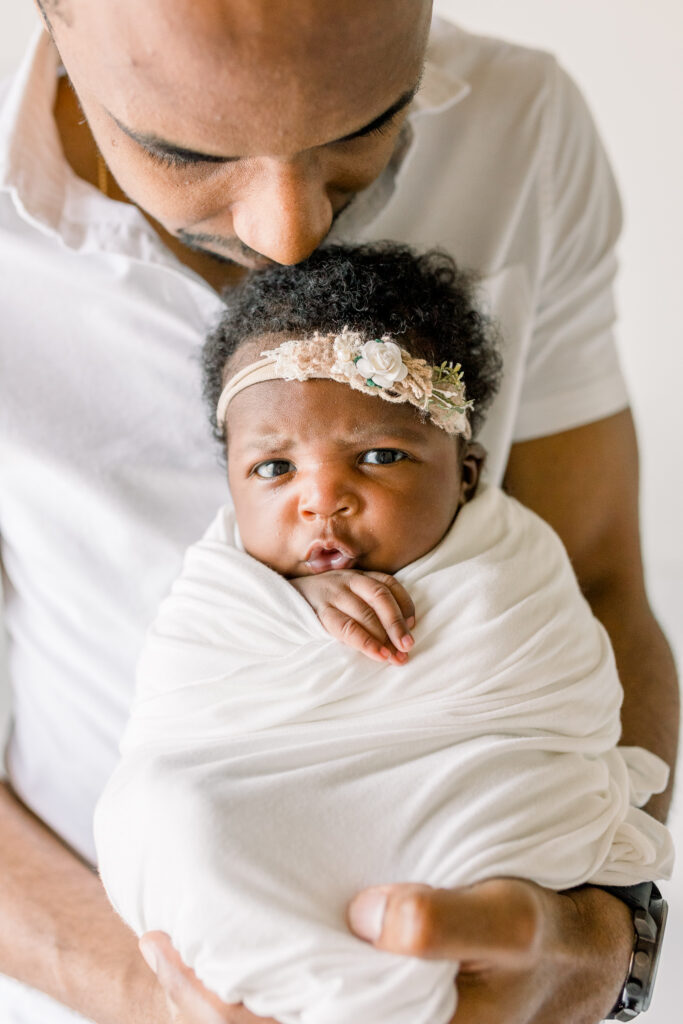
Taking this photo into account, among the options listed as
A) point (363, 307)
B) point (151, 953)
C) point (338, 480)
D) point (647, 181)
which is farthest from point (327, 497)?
point (647, 181)

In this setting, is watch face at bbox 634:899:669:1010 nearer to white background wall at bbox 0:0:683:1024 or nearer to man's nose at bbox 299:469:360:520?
man's nose at bbox 299:469:360:520

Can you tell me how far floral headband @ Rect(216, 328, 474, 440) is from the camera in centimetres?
113

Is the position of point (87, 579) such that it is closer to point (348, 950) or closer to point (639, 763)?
point (348, 950)

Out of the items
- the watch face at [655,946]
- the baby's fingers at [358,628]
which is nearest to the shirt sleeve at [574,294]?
the baby's fingers at [358,628]

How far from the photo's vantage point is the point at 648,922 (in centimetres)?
115

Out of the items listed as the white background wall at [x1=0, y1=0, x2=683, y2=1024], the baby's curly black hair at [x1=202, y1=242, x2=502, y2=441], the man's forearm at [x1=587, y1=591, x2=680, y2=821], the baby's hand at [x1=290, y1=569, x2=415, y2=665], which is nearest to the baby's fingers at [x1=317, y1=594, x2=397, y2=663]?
the baby's hand at [x1=290, y1=569, x2=415, y2=665]

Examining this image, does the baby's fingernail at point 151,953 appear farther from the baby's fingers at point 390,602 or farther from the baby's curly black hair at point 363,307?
the baby's curly black hair at point 363,307

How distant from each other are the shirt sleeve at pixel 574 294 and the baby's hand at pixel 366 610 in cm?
58

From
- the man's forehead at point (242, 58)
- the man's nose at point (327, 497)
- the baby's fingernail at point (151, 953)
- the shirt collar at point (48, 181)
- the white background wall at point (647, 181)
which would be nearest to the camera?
the man's forehead at point (242, 58)

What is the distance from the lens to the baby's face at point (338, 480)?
3.72ft

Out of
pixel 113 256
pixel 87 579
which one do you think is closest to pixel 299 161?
pixel 113 256

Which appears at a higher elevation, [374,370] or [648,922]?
[374,370]

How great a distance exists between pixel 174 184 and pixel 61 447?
17.6 inches

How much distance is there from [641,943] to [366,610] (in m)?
0.53
